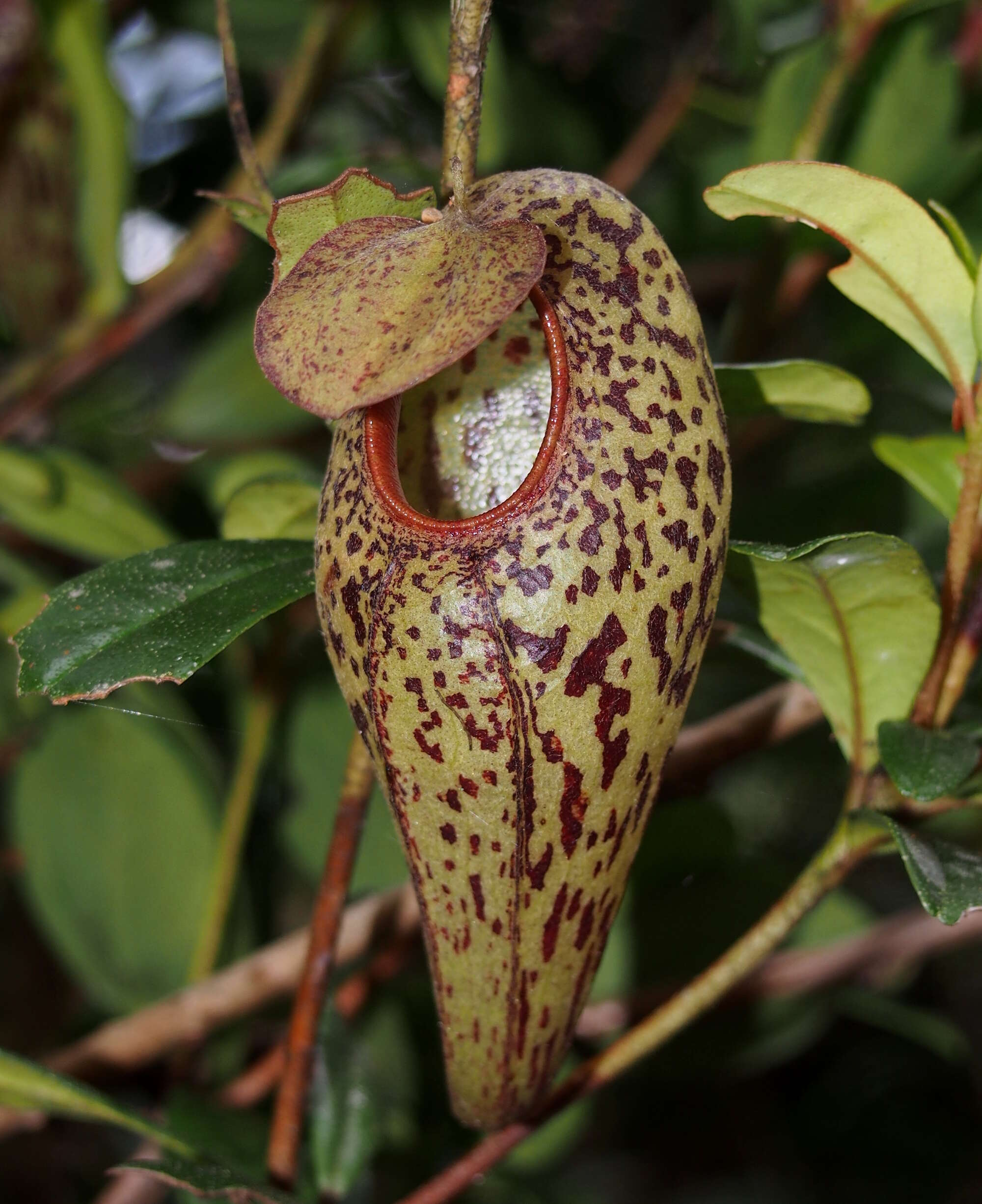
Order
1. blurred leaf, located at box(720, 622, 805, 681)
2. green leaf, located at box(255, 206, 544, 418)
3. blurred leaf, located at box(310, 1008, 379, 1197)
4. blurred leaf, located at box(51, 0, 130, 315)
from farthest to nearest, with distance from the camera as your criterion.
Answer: blurred leaf, located at box(51, 0, 130, 315) < blurred leaf, located at box(310, 1008, 379, 1197) < blurred leaf, located at box(720, 622, 805, 681) < green leaf, located at box(255, 206, 544, 418)

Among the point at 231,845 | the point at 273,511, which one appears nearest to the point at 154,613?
the point at 273,511

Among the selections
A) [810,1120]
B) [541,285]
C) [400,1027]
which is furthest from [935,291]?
[810,1120]

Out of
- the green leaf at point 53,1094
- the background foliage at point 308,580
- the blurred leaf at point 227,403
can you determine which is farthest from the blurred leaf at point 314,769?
the green leaf at point 53,1094

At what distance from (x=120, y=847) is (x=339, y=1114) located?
43cm

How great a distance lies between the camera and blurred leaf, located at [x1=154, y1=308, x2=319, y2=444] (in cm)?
130

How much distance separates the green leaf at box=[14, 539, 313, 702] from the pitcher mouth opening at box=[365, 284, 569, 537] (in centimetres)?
8

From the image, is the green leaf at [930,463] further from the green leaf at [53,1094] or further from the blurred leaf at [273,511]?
the green leaf at [53,1094]

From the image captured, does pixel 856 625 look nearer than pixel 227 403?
Yes

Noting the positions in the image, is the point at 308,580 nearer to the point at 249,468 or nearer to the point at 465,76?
the point at 465,76

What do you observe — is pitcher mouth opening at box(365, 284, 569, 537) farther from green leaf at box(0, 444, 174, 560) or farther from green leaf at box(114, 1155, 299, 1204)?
green leaf at box(0, 444, 174, 560)

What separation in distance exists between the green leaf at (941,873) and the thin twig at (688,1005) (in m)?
0.03

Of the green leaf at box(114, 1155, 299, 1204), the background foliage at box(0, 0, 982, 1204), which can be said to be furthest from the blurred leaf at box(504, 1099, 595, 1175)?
the green leaf at box(114, 1155, 299, 1204)

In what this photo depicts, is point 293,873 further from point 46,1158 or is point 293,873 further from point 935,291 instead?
point 935,291

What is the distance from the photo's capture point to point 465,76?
1.47 feet
